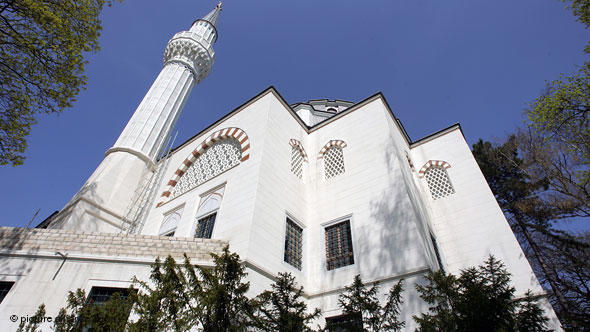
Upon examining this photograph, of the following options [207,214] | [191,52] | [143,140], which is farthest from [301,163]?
[191,52]

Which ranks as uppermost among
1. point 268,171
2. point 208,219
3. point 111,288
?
point 268,171

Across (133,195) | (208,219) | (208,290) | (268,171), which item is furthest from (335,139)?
(133,195)

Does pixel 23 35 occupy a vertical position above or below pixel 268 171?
above

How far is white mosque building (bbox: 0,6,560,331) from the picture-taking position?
241 inches

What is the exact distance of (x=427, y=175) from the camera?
10.9 meters

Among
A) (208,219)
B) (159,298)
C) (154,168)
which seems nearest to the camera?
(159,298)

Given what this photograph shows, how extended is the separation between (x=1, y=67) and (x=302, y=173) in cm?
745

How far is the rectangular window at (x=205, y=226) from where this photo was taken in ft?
27.3

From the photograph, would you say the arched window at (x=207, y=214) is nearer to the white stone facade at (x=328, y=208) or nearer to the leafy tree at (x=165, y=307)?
the white stone facade at (x=328, y=208)

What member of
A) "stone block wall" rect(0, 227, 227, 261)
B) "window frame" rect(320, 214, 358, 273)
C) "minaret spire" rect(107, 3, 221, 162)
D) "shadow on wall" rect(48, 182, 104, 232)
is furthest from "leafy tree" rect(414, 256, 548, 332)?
"minaret spire" rect(107, 3, 221, 162)

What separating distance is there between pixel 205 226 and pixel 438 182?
763 centimetres

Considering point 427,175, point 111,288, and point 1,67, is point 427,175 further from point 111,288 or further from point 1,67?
point 1,67

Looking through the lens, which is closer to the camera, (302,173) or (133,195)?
(302,173)

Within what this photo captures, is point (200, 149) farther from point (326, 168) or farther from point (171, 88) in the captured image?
point (171, 88)
